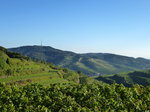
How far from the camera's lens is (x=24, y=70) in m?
154

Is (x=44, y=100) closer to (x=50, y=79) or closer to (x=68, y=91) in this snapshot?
(x=68, y=91)

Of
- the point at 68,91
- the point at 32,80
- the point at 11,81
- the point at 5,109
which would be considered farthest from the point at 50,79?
the point at 5,109

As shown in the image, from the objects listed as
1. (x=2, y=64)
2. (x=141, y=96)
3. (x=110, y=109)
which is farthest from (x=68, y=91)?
(x=2, y=64)

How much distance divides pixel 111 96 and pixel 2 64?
12104cm

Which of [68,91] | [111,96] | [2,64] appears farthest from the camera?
[2,64]

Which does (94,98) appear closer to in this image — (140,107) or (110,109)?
(110,109)

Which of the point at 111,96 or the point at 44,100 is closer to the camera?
the point at 44,100

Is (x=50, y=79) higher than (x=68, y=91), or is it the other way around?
(x=68, y=91)

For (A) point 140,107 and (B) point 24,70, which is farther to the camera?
(B) point 24,70

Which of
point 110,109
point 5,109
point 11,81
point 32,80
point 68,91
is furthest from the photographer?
point 32,80

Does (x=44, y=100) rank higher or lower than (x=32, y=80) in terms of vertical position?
higher

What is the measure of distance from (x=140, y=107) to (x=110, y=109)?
8378 mm

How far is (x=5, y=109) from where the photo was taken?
39.7 meters

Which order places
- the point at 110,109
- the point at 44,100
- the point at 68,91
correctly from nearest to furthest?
the point at 110,109
the point at 44,100
the point at 68,91
